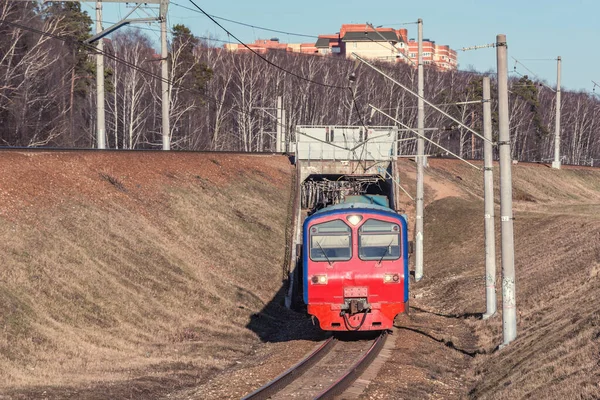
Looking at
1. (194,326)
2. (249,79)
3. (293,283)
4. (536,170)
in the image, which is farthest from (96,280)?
(249,79)

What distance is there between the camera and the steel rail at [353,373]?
52.1 ft

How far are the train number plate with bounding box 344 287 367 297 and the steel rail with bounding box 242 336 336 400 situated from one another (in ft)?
4.80

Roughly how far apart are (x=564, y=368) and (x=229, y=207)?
26.4 meters

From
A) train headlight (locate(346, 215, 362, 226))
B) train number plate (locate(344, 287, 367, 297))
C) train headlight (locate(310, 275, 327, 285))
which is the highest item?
train headlight (locate(346, 215, 362, 226))

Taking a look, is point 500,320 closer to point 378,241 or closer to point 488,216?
point 488,216

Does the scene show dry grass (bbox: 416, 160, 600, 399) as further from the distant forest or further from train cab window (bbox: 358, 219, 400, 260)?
the distant forest

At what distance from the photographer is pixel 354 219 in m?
21.1

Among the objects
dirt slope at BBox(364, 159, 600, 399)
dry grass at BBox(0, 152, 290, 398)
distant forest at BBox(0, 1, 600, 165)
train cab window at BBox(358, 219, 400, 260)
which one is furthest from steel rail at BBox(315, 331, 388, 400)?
distant forest at BBox(0, 1, 600, 165)

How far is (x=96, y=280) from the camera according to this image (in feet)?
77.7

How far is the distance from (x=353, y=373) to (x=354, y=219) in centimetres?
452

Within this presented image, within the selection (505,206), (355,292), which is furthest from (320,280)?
(505,206)

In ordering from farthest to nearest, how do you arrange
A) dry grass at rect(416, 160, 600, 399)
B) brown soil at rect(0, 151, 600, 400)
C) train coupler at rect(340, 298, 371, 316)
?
train coupler at rect(340, 298, 371, 316), brown soil at rect(0, 151, 600, 400), dry grass at rect(416, 160, 600, 399)

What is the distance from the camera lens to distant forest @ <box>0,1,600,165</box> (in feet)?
193

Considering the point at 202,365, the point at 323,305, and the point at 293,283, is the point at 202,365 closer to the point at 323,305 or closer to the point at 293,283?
the point at 323,305
